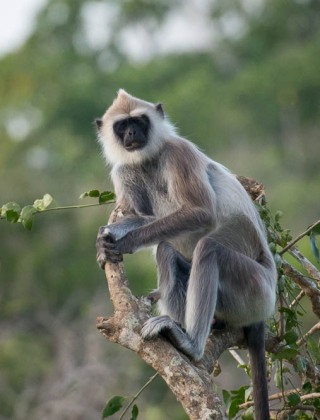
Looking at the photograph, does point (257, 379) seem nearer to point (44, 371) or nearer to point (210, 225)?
point (210, 225)

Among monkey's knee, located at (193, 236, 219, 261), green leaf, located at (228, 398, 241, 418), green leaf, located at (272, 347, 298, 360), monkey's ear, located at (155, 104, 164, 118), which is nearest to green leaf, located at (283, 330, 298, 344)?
green leaf, located at (272, 347, 298, 360)

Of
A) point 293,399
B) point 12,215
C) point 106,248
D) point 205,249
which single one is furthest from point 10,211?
point 293,399

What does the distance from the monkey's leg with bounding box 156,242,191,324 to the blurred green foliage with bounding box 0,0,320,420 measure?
1113cm

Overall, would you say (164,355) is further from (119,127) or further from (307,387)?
(119,127)

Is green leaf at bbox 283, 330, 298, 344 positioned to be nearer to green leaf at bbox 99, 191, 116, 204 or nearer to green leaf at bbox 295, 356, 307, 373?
green leaf at bbox 295, 356, 307, 373

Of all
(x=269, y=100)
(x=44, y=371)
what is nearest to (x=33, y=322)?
(x=44, y=371)

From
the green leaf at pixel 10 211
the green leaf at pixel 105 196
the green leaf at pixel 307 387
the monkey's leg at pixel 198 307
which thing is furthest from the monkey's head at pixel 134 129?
the green leaf at pixel 307 387

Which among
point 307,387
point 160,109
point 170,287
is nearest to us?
point 307,387

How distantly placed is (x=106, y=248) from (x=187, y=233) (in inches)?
26.1

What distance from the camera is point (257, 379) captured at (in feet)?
19.0

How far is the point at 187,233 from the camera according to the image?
6.34 m

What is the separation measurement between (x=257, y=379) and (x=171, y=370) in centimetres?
98

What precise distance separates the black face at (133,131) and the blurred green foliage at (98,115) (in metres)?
10.6

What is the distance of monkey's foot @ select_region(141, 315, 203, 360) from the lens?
5.27 meters
